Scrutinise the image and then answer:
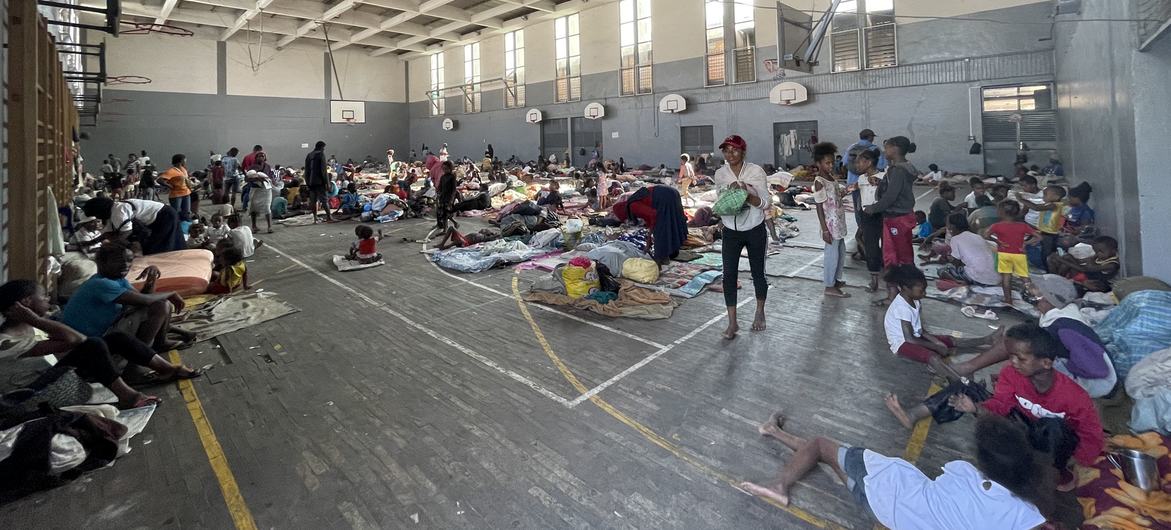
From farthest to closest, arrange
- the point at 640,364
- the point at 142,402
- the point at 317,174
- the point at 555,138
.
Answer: the point at 555,138, the point at 317,174, the point at 640,364, the point at 142,402

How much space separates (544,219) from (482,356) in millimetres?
6122

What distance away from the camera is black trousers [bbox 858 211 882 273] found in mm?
6023

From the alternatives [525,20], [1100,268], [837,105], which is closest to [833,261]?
[1100,268]

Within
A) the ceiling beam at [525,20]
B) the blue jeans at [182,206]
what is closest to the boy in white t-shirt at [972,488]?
the blue jeans at [182,206]

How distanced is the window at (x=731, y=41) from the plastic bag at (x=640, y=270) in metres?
16.3

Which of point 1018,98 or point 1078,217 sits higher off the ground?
point 1018,98

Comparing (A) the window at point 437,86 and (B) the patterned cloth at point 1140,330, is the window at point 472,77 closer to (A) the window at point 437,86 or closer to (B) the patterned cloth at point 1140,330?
(A) the window at point 437,86

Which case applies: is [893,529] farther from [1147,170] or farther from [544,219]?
[544,219]

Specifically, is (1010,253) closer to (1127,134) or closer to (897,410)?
(1127,134)

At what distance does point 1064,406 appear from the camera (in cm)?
267

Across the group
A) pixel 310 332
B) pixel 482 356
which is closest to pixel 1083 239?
pixel 482 356

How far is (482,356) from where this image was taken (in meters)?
4.73

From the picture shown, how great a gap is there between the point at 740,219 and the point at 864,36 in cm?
1637

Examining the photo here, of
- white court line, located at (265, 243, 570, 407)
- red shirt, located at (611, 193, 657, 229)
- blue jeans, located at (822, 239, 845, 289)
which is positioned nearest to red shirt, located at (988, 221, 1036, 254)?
blue jeans, located at (822, 239, 845, 289)
